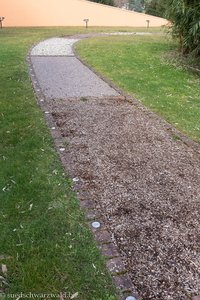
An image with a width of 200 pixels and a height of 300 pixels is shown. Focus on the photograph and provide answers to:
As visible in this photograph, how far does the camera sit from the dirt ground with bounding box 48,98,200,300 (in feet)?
6.92

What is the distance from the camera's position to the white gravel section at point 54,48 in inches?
382

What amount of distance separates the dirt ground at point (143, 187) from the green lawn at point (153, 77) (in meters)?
0.44

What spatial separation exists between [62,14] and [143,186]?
63.6 ft

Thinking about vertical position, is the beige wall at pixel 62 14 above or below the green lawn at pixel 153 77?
above

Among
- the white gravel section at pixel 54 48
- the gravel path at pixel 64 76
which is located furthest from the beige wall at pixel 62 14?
the gravel path at pixel 64 76

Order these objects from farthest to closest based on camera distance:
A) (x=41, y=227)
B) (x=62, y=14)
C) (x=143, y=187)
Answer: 1. (x=62, y=14)
2. (x=143, y=187)
3. (x=41, y=227)

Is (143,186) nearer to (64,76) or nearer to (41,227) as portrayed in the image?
(41,227)

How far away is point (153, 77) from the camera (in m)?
7.31

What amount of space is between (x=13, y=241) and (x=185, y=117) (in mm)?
3379

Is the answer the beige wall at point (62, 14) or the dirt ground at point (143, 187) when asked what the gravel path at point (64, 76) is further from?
the beige wall at point (62, 14)

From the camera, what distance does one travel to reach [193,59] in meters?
8.72

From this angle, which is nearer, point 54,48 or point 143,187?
point 143,187

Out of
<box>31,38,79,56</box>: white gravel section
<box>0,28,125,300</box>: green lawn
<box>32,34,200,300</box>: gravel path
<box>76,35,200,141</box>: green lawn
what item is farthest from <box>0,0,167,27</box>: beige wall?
<box>0,28,125,300</box>: green lawn

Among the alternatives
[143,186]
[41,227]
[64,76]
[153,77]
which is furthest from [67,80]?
[41,227]
